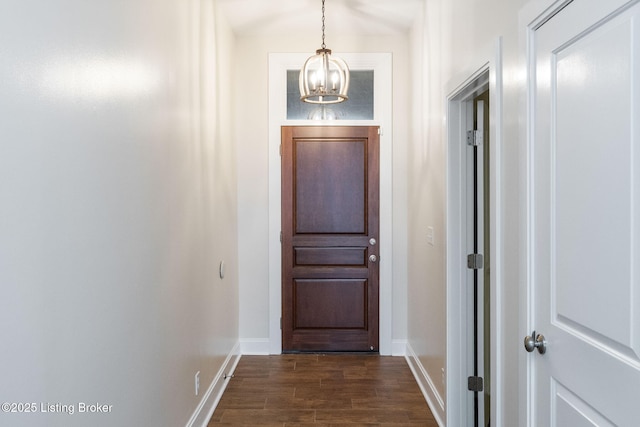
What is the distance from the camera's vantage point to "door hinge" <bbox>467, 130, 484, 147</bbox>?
8.91 feet

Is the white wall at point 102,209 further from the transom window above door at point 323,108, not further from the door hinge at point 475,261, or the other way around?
the door hinge at point 475,261

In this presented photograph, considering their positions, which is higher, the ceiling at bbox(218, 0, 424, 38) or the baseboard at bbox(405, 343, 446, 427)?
the ceiling at bbox(218, 0, 424, 38)

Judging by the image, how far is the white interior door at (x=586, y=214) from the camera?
3.76 ft

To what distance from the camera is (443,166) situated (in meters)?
2.89

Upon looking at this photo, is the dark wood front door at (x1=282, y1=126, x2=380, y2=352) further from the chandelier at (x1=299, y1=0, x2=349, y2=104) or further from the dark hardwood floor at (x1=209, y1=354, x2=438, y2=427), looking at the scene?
the chandelier at (x1=299, y1=0, x2=349, y2=104)

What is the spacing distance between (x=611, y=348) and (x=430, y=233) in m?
2.04

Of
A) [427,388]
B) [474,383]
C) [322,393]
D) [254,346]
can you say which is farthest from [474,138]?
[254,346]

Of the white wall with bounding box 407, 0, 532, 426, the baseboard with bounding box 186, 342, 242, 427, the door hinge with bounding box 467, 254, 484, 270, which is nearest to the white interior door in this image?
the white wall with bounding box 407, 0, 532, 426

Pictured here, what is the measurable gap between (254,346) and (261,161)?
161 cm

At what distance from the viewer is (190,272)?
8.77 ft

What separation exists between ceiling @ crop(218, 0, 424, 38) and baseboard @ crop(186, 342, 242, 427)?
8.55 ft

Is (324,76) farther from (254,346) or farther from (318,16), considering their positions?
(254,346)

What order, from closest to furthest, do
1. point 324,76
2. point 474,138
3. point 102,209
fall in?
point 102,209 → point 474,138 → point 324,76

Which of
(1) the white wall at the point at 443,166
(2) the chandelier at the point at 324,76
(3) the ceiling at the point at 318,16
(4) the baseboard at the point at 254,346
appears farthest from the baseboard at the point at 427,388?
(3) the ceiling at the point at 318,16
